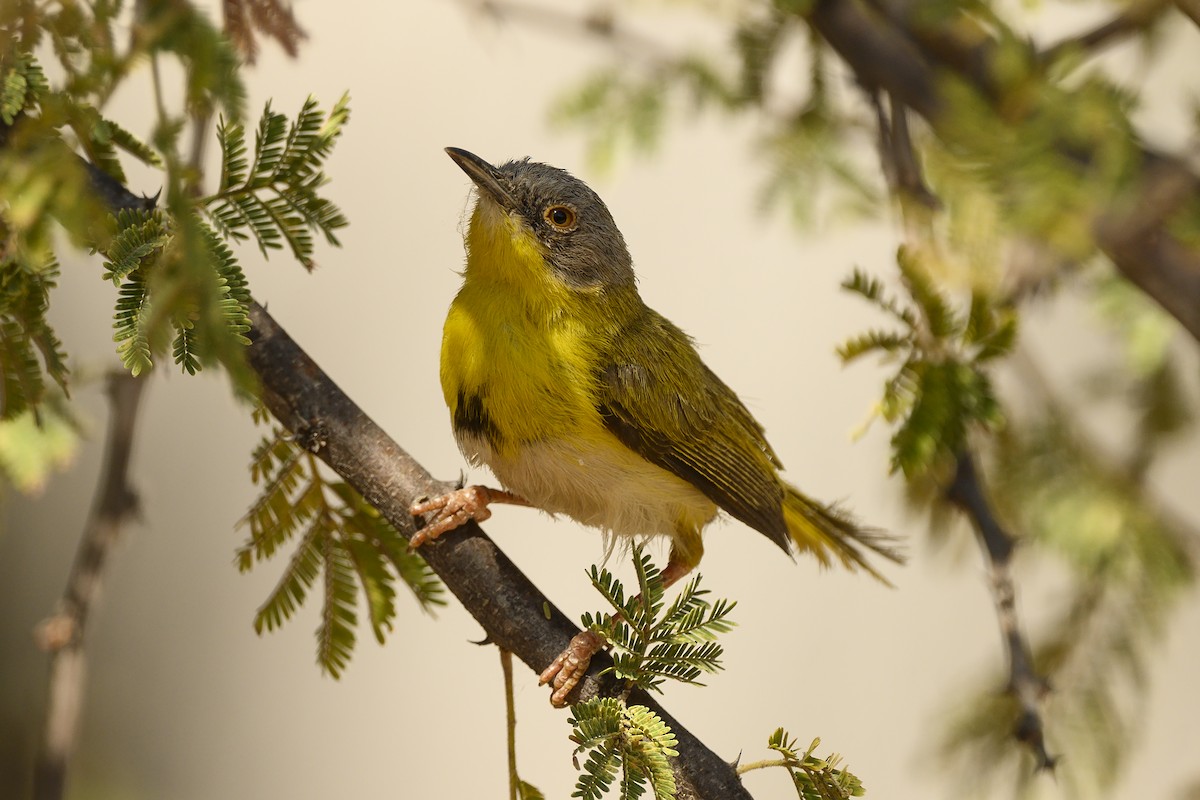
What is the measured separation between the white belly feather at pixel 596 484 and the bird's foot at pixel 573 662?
49 centimetres

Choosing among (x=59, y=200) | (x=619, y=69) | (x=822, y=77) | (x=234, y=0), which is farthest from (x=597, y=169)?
(x=59, y=200)

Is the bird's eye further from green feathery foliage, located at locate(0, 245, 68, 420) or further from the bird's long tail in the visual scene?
green feathery foliage, located at locate(0, 245, 68, 420)

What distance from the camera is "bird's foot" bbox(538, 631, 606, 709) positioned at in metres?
1.84

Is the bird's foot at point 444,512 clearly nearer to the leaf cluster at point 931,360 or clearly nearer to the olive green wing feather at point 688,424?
the olive green wing feather at point 688,424

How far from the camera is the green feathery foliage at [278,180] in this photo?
1.72 m

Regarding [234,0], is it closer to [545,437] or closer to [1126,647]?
[545,437]

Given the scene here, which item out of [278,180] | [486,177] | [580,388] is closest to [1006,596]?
[580,388]

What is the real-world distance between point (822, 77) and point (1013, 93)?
0.81 metres

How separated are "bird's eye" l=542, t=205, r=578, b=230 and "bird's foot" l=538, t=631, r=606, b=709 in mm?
1052

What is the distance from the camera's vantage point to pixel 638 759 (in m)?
1.65

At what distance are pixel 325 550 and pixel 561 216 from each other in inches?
37.7

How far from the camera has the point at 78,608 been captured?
7.00 feet

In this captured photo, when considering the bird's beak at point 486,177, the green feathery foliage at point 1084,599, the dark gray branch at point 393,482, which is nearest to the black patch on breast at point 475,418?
the dark gray branch at point 393,482

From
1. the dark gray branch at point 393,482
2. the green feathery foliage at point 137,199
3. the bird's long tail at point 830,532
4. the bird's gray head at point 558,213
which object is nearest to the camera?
the green feathery foliage at point 137,199
